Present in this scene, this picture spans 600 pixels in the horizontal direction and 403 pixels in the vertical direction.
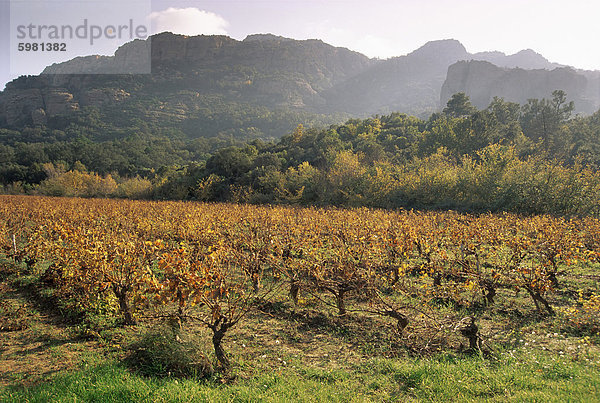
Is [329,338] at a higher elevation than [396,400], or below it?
below

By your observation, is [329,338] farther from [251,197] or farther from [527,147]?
[527,147]

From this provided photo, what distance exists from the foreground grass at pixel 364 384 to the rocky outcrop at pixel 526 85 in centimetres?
13061

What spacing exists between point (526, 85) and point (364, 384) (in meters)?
139

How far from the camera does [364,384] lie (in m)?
4.48

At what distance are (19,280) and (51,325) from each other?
444cm

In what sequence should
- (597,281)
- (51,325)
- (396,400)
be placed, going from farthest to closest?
(597,281) < (51,325) < (396,400)

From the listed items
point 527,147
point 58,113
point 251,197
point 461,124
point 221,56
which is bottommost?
point 251,197

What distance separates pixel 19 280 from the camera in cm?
955

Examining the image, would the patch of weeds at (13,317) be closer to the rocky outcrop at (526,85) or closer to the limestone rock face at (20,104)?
the limestone rock face at (20,104)

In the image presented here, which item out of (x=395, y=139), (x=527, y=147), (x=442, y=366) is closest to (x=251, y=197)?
(x=395, y=139)

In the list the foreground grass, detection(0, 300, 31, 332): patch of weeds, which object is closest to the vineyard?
the foreground grass

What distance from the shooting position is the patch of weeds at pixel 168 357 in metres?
4.72

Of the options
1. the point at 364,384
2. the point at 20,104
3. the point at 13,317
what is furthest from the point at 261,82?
the point at 364,384

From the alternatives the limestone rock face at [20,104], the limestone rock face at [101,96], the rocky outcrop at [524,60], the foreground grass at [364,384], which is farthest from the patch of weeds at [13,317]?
the rocky outcrop at [524,60]
